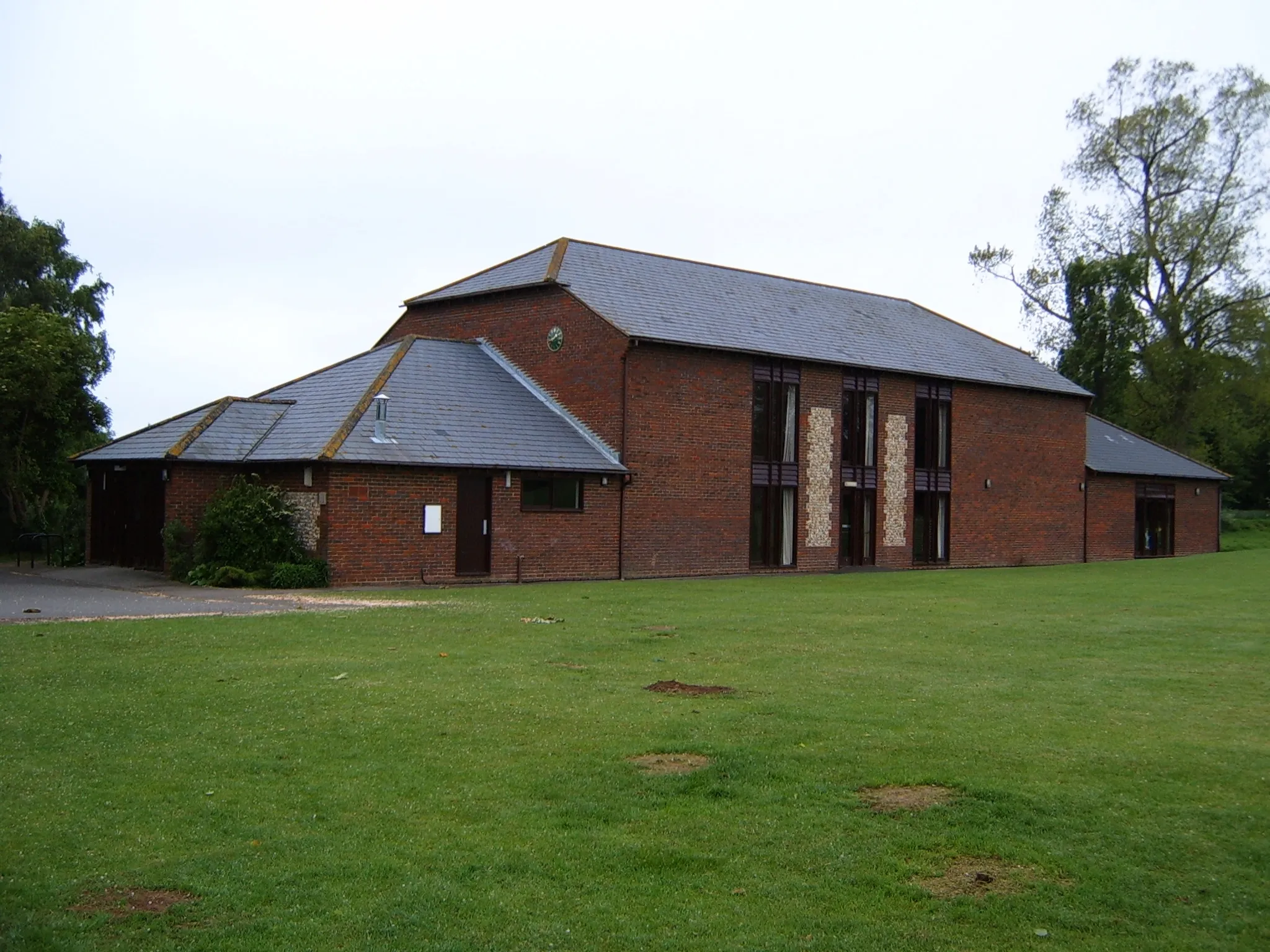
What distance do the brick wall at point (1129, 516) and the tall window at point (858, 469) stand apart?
41.8 feet

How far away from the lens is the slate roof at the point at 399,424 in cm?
2792

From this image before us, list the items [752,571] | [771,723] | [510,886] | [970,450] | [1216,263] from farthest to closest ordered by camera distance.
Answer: [1216,263] → [970,450] → [752,571] → [771,723] → [510,886]

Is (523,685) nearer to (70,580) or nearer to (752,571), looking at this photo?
(70,580)

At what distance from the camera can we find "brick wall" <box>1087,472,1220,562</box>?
1858 inches

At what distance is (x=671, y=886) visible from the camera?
274 inches

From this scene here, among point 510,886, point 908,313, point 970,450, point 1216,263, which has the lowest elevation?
point 510,886

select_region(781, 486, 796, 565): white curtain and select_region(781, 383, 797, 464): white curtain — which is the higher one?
select_region(781, 383, 797, 464): white curtain

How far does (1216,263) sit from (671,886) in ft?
195

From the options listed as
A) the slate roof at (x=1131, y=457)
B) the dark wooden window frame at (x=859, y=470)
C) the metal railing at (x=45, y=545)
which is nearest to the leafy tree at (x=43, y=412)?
the metal railing at (x=45, y=545)

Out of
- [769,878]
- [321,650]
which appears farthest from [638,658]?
[769,878]

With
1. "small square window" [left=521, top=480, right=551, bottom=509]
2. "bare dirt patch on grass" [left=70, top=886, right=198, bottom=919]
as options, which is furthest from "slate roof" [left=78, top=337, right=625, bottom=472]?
"bare dirt patch on grass" [left=70, top=886, right=198, bottom=919]

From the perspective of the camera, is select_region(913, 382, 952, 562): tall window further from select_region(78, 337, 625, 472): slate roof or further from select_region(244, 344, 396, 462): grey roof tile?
select_region(244, 344, 396, 462): grey roof tile

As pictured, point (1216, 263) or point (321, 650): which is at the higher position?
point (1216, 263)

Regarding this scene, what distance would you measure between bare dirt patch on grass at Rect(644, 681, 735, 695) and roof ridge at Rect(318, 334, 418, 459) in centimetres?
1502
